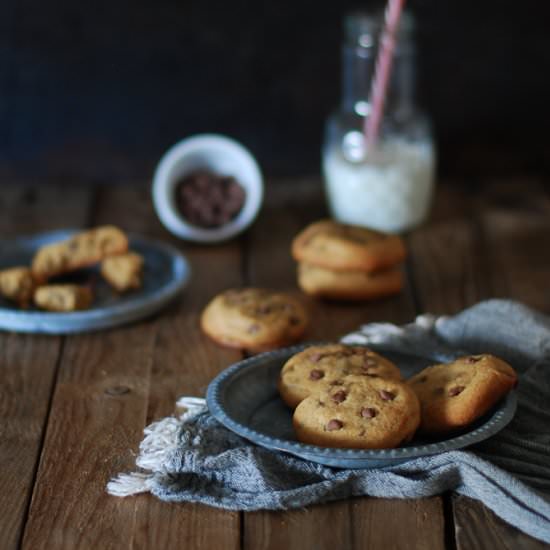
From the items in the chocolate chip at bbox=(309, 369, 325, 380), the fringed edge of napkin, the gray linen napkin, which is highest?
the chocolate chip at bbox=(309, 369, 325, 380)

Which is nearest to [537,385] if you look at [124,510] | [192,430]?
[192,430]

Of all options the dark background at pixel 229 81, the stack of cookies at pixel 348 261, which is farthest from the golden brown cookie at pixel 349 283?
the dark background at pixel 229 81

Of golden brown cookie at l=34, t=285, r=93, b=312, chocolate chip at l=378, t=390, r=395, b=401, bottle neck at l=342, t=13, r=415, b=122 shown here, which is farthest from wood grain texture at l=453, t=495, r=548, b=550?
bottle neck at l=342, t=13, r=415, b=122

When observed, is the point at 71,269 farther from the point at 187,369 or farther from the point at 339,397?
the point at 339,397

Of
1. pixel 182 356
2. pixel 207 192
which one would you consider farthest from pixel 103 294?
pixel 207 192

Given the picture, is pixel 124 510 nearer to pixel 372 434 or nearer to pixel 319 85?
pixel 372 434

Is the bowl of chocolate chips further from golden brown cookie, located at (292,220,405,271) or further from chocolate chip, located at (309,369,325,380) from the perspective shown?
chocolate chip, located at (309,369,325,380)

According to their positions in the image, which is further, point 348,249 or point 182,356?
point 348,249
